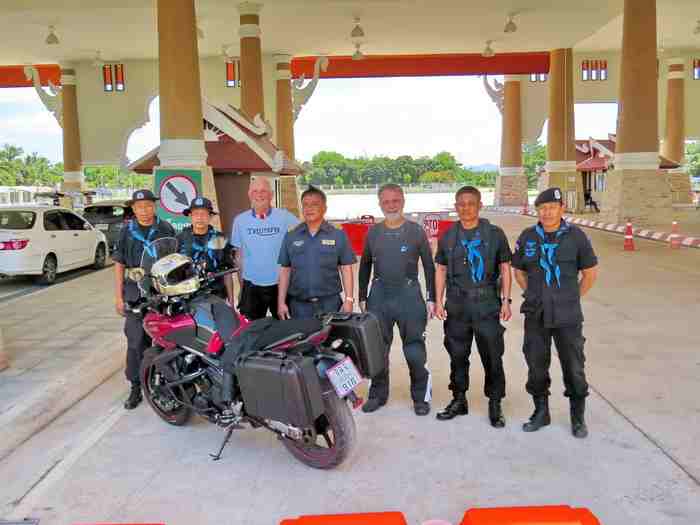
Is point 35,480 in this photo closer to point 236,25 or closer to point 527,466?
point 527,466

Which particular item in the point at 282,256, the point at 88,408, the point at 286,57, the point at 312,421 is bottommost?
the point at 88,408

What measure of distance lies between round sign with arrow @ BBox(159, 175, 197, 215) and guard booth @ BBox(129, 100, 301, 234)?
6075mm

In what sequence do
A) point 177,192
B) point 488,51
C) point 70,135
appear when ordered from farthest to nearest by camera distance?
point 70,135
point 488,51
point 177,192

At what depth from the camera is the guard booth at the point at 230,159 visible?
1434 centimetres

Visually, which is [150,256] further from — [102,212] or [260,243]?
[102,212]

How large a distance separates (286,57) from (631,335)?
26.1 metres

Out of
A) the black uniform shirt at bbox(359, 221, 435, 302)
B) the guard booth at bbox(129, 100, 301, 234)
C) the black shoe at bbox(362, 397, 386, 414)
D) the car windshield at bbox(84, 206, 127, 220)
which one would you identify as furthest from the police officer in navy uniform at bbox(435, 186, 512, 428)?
the car windshield at bbox(84, 206, 127, 220)

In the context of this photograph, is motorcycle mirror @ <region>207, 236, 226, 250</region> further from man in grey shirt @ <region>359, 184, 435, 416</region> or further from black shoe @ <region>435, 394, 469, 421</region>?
black shoe @ <region>435, 394, 469, 421</region>

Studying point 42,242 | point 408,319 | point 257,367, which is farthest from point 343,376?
point 42,242

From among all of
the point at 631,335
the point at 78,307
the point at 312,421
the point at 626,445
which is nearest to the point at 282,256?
the point at 312,421

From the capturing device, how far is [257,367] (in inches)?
144

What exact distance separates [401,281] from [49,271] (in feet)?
31.1

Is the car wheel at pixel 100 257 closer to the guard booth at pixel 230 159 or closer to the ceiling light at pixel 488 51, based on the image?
the guard booth at pixel 230 159

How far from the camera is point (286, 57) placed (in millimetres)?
30516
